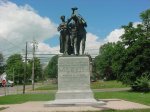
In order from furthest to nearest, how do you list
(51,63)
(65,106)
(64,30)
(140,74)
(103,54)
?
(51,63) < (103,54) < (140,74) < (64,30) < (65,106)

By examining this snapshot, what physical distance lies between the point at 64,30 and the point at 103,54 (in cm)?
10385

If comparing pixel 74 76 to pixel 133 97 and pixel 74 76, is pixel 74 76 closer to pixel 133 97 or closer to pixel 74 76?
pixel 74 76

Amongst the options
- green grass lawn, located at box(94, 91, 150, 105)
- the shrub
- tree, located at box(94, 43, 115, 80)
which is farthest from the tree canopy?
tree, located at box(94, 43, 115, 80)

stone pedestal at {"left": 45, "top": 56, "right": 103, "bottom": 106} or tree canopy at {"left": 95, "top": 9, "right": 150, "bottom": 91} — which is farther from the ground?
tree canopy at {"left": 95, "top": 9, "right": 150, "bottom": 91}

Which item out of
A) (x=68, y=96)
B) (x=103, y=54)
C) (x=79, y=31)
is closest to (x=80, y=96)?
(x=68, y=96)

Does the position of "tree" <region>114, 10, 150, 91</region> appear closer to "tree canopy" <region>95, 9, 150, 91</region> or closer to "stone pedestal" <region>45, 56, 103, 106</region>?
"tree canopy" <region>95, 9, 150, 91</region>

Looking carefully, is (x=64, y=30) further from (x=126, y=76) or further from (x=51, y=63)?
(x=51, y=63)

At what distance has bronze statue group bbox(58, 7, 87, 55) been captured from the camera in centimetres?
2525

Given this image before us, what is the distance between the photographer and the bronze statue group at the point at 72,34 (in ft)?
82.8

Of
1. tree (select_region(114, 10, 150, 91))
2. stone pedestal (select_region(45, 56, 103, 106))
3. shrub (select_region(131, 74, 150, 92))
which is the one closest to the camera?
stone pedestal (select_region(45, 56, 103, 106))

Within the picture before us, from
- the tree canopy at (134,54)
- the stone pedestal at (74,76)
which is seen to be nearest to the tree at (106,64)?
the tree canopy at (134,54)

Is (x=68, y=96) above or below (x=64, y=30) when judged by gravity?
below

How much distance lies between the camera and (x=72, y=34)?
25.3m

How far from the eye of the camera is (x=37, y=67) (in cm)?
13475
